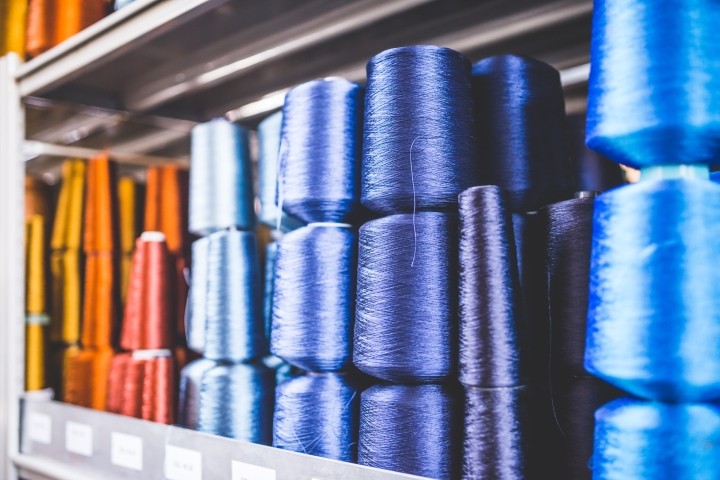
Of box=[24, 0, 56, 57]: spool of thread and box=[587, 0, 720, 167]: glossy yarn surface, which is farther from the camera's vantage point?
box=[24, 0, 56, 57]: spool of thread

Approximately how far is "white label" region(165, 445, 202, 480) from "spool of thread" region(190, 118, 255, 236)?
0.37 metres

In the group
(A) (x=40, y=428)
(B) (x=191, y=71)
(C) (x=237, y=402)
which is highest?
(B) (x=191, y=71)

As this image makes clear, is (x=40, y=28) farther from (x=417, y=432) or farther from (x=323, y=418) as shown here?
(x=417, y=432)

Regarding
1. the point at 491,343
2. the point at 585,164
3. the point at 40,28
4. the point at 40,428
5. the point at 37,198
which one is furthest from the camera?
the point at 37,198

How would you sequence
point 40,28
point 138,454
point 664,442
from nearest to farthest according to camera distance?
point 664,442, point 138,454, point 40,28

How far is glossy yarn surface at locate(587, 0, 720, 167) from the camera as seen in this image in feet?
1.70

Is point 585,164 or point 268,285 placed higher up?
point 585,164

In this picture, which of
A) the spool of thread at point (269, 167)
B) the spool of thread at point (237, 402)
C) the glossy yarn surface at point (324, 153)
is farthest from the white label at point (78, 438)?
the glossy yarn surface at point (324, 153)

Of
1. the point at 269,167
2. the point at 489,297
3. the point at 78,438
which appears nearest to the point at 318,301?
the point at 489,297

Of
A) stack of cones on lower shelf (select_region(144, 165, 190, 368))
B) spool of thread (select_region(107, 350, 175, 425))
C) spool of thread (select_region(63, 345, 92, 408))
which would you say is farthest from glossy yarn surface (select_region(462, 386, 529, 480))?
spool of thread (select_region(63, 345, 92, 408))

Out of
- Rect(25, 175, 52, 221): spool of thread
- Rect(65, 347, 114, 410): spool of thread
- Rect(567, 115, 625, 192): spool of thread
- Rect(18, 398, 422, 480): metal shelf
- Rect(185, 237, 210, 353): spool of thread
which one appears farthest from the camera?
Rect(25, 175, 52, 221): spool of thread

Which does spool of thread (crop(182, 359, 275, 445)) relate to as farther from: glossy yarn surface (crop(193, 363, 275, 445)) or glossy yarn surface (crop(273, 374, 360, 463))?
glossy yarn surface (crop(273, 374, 360, 463))

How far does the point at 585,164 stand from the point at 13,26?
125 cm

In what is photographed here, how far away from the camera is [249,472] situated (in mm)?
788
